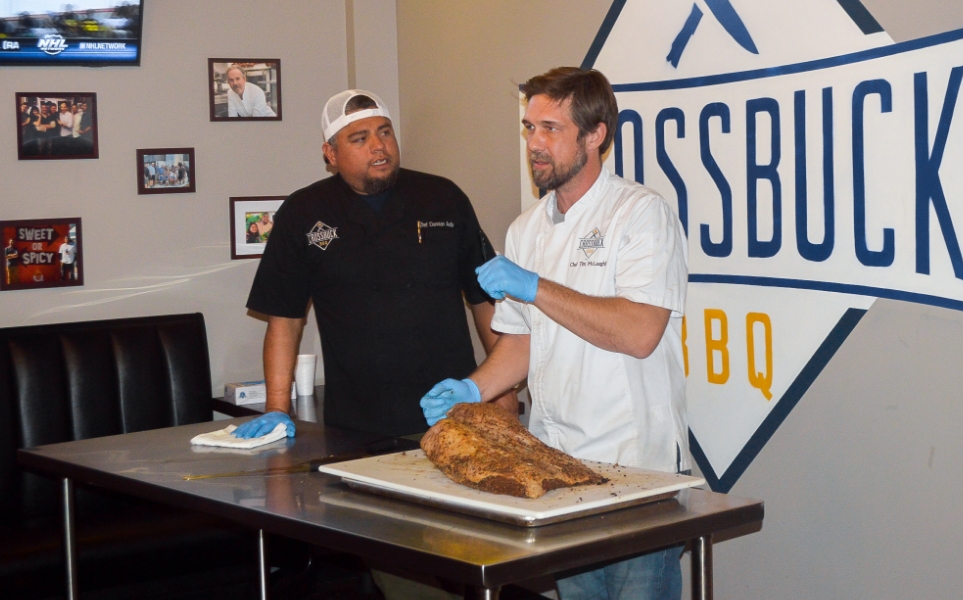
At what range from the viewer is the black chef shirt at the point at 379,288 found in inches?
112

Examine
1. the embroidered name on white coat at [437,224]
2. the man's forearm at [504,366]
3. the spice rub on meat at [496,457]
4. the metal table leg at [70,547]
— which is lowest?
the metal table leg at [70,547]

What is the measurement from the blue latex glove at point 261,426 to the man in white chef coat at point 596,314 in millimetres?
358

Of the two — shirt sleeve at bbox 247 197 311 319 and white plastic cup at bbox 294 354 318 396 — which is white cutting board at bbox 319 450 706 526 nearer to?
shirt sleeve at bbox 247 197 311 319

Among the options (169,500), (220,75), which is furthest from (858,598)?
(220,75)

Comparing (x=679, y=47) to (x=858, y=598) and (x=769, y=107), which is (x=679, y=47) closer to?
(x=769, y=107)

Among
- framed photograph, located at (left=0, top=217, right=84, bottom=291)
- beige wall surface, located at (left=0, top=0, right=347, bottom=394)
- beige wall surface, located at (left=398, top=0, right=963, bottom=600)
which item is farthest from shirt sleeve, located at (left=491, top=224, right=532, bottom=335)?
framed photograph, located at (left=0, top=217, right=84, bottom=291)

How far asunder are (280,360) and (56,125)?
1.34 meters

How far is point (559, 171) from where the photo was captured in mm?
2143

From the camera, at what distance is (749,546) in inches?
98.3

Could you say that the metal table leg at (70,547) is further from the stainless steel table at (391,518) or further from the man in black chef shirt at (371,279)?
the man in black chef shirt at (371,279)

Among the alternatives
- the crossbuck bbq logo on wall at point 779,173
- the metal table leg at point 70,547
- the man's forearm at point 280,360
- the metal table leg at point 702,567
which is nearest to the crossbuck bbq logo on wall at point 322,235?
the man's forearm at point 280,360

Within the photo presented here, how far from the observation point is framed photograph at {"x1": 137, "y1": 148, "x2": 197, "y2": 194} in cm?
365

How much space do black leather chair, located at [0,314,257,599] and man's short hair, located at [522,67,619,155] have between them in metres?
1.84

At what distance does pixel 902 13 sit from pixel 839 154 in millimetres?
309
